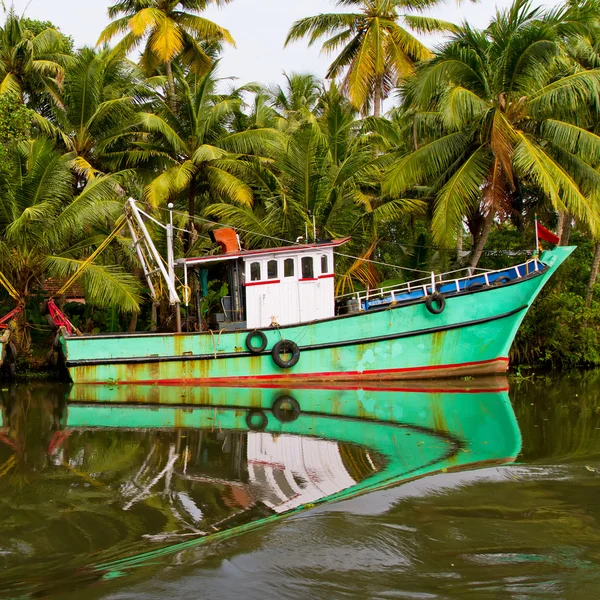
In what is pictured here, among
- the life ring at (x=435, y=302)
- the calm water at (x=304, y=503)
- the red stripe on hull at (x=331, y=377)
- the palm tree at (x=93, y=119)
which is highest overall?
the palm tree at (x=93, y=119)

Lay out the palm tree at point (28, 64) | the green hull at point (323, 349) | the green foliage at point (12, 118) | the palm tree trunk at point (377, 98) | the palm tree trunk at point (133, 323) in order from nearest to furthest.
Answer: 1. the green foliage at point (12, 118)
2. the green hull at point (323, 349)
3. the palm tree trunk at point (133, 323)
4. the palm tree at point (28, 64)
5. the palm tree trunk at point (377, 98)

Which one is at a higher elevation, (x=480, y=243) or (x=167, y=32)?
(x=167, y=32)

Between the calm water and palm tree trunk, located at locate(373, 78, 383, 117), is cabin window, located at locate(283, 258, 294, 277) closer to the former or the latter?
the calm water

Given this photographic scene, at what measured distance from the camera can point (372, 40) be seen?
2166 centimetres

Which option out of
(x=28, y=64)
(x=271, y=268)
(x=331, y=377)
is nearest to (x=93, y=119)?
(x=28, y=64)

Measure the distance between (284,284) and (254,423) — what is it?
5.20m

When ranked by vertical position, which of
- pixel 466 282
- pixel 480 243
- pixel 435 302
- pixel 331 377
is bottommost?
pixel 331 377

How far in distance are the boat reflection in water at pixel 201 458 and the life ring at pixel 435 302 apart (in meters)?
1.83

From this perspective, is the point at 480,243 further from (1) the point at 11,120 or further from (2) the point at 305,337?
(1) the point at 11,120

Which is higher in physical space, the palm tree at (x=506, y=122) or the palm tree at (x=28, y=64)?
the palm tree at (x=28, y=64)

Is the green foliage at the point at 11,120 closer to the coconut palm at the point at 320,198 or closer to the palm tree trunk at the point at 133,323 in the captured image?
the coconut palm at the point at 320,198

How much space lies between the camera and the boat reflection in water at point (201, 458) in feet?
17.5

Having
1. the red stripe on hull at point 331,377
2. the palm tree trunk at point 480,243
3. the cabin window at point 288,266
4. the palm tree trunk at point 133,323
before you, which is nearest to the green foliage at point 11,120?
the palm tree trunk at point 133,323

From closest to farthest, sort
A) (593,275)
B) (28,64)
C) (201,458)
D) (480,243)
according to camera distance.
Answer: (201,458)
(480,243)
(593,275)
(28,64)
